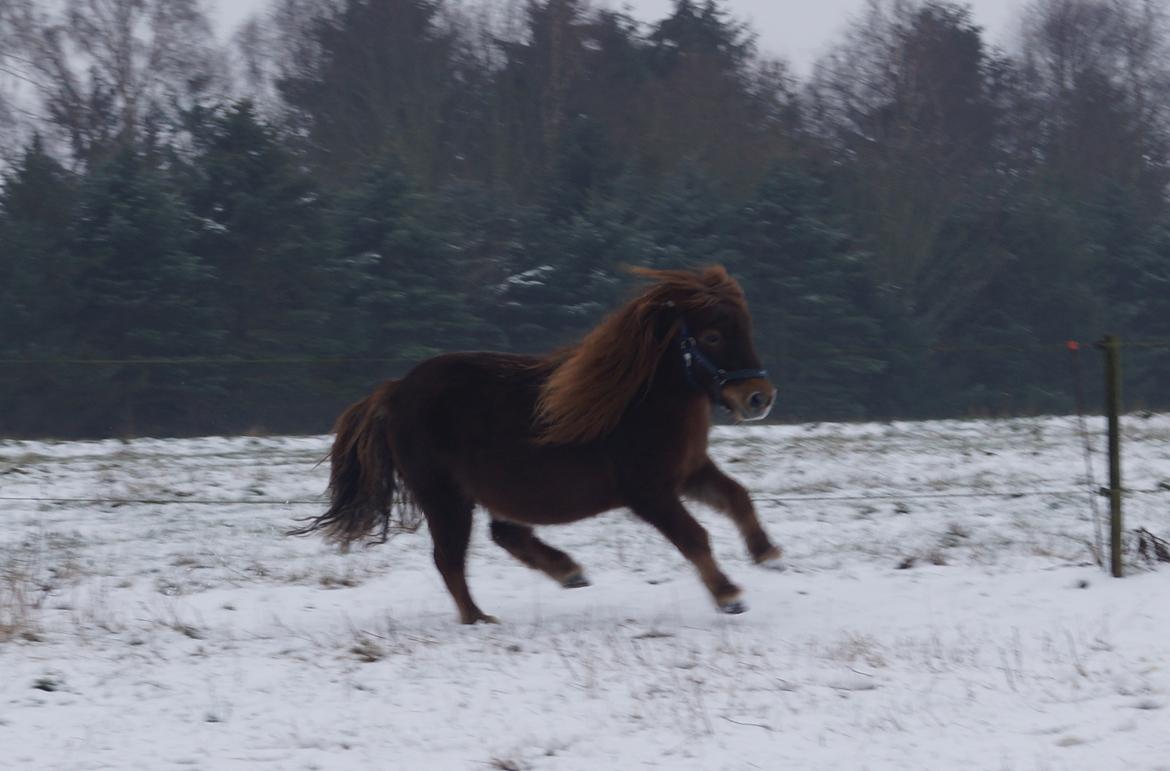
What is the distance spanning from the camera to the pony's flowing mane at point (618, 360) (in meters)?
6.47

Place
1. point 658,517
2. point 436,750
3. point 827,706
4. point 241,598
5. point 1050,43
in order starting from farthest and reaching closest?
point 1050,43
point 241,598
point 658,517
point 827,706
point 436,750

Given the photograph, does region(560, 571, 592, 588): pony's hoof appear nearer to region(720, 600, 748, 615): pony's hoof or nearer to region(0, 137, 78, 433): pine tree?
region(720, 600, 748, 615): pony's hoof

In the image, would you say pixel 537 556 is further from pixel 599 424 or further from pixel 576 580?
pixel 599 424

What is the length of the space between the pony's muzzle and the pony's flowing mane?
1.40 feet

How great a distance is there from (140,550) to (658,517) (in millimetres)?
4503

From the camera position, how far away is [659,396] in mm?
6527

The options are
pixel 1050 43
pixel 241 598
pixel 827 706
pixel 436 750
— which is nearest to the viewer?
pixel 436 750

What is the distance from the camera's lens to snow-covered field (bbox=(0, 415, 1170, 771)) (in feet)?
15.0

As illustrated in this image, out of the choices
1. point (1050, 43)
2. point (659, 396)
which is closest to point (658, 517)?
point (659, 396)

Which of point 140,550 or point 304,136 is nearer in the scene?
point 140,550

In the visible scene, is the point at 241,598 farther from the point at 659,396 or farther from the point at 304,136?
the point at 304,136

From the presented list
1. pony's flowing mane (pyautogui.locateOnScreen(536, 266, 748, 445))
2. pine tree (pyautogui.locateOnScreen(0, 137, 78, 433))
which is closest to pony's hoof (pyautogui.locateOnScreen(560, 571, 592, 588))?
pony's flowing mane (pyautogui.locateOnScreen(536, 266, 748, 445))

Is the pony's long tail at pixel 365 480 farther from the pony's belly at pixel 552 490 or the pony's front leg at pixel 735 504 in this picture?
the pony's front leg at pixel 735 504

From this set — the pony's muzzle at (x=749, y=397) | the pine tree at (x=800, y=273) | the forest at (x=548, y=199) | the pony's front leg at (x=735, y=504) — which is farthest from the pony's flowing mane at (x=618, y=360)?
the pine tree at (x=800, y=273)
